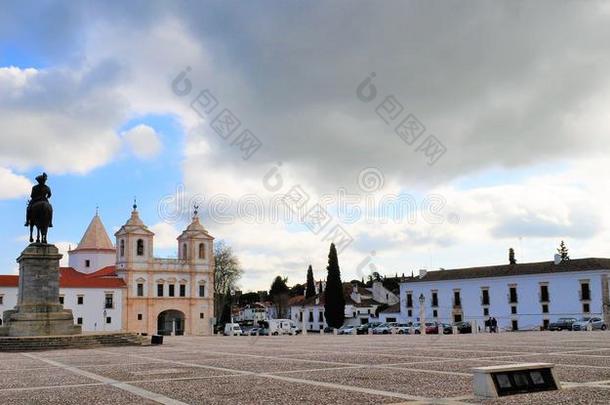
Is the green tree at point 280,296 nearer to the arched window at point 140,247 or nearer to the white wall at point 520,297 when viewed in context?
the white wall at point 520,297

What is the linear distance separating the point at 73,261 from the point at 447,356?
222ft

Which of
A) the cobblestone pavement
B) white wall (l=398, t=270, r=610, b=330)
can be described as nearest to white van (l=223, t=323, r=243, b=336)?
white wall (l=398, t=270, r=610, b=330)

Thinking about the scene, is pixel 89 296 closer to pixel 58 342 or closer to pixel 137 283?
pixel 137 283

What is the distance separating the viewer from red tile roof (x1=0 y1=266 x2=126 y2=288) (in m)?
64.4

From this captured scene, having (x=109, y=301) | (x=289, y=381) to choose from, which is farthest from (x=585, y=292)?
(x=289, y=381)

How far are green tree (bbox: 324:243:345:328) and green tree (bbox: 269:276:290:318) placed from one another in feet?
133

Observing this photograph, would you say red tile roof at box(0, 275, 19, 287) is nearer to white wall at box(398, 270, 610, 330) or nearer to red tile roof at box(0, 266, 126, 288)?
red tile roof at box(0, 266, 126, 288)

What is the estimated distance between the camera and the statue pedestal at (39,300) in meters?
28.6

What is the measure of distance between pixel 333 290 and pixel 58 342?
162 feet

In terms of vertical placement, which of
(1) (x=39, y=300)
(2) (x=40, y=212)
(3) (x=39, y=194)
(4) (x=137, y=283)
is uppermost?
(3) (x=39, y=194)

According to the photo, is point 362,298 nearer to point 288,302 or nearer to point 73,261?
point 288,302

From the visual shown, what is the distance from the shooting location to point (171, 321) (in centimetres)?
Result: 7381

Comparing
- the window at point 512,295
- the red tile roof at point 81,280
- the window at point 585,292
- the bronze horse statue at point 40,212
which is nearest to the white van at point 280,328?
the red tile roof at point 81,280

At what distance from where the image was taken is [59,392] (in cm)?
1065
